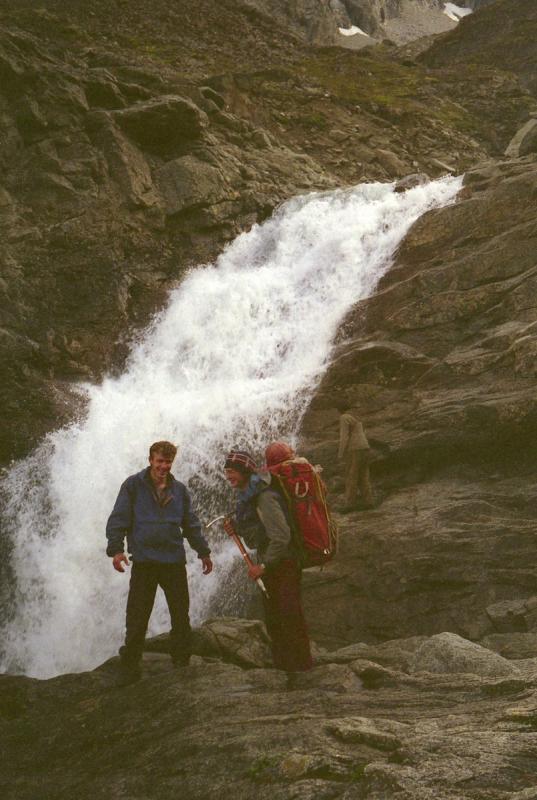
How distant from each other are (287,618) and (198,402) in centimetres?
1208

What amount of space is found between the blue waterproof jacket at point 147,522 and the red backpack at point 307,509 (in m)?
1.40

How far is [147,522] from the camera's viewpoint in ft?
26.3

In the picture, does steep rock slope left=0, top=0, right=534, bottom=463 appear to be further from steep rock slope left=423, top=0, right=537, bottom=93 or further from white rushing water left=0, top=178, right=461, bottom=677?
steep rock slope left=423, top=0, right=537, bottom=93

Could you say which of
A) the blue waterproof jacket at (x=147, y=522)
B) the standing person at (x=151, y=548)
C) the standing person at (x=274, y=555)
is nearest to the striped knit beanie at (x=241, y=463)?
the standing person at (x=274, y=555)

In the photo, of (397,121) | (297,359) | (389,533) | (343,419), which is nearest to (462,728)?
(389,533)

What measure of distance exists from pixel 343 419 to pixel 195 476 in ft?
14.3

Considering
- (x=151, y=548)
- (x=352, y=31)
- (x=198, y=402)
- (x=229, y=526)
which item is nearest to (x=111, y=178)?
(x=198, y=402)

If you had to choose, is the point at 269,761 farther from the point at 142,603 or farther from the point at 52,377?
the point at 52,377

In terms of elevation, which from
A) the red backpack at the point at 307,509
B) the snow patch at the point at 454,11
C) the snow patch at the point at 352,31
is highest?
the snow patch at the point at 454,11

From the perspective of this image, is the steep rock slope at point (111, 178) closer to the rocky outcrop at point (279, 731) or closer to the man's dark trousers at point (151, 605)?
the man's dark trousers at point (151, 605)

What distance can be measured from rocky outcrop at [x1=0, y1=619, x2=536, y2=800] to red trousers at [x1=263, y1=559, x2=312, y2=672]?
0.61 ft

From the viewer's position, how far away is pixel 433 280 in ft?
60.9

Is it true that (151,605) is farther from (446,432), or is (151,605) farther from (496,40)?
(496,40)

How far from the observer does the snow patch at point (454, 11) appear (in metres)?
123
